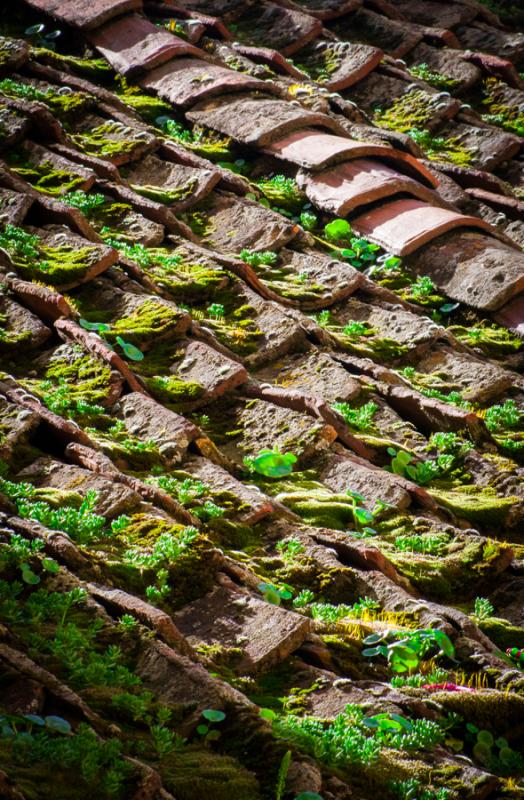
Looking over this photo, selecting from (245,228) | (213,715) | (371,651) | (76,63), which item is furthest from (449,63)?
(213,715)

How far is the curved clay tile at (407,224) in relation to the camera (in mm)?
6750

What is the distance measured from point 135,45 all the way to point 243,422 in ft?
13.8

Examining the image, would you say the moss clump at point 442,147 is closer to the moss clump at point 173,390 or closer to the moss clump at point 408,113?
the moss clump at point 408,113

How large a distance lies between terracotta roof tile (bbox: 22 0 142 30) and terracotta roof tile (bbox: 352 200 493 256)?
9.43 ft

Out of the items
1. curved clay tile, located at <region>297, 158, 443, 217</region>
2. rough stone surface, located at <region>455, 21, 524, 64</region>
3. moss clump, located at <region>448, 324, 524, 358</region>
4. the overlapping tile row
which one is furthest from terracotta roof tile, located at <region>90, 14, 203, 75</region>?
moss clump, located at <region>448, 324, 524, 358</region>

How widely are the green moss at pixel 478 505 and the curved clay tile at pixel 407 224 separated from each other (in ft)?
6.67

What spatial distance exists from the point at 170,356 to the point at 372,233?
6.54ft

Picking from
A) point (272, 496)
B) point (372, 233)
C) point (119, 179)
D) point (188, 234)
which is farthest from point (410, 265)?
point (272, 496)

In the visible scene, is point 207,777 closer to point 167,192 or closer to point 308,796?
point 308,796

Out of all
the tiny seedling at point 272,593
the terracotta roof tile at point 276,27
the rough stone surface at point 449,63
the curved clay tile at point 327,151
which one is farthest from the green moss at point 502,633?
the terracotta roof tile at point 276,27

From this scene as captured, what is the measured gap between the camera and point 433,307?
6578 millimetres

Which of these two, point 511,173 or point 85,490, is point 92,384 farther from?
point 511,173

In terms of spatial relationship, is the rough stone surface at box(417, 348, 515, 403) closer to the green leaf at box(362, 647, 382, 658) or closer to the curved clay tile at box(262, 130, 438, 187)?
the curved clay tile at box(262, 130, 438, 187)

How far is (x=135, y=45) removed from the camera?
8273 millimetres
